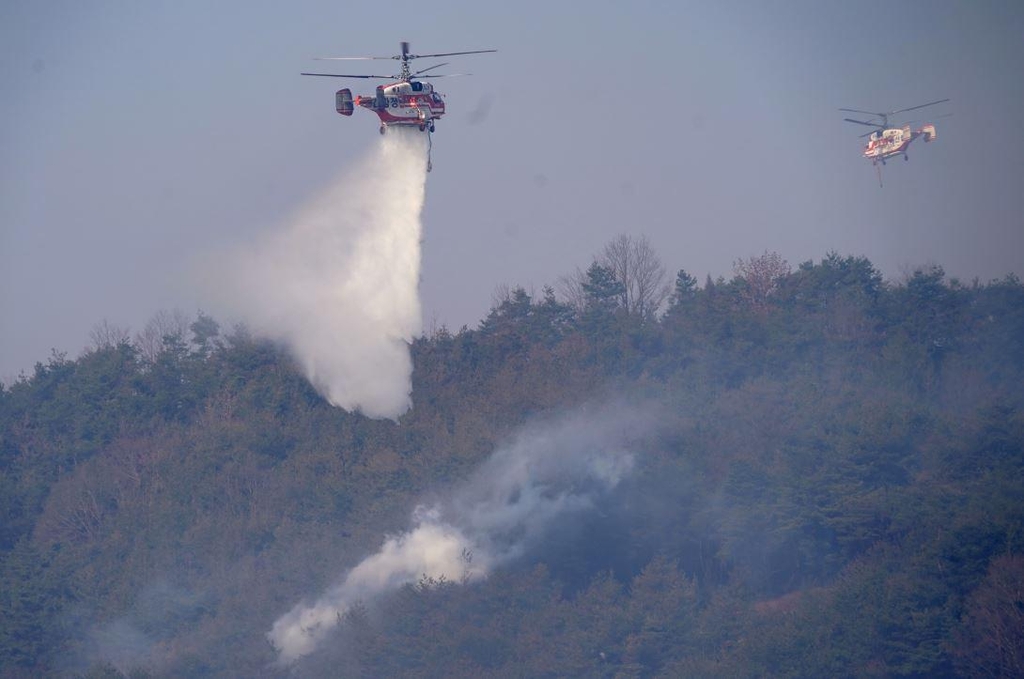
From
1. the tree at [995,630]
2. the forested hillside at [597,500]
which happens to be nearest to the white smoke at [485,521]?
the forested hillside at [597,500]

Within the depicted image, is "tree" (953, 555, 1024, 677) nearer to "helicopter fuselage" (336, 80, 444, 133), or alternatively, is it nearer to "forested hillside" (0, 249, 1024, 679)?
"forested hillside" (0, 249, 1024, 679)

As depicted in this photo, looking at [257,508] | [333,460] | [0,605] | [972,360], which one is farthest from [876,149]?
[0,605]

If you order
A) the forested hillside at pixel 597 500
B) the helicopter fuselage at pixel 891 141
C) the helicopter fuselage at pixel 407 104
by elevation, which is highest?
the helicopter fuselage at pixel 407 104

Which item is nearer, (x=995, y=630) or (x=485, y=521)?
(x=995, y=630)

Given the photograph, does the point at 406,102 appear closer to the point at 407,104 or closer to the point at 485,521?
the point at 407,104

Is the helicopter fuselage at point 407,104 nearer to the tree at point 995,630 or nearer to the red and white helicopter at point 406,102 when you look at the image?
the red and white helicopter at point 406,102

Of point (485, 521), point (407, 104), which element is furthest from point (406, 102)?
point (485, 521)
